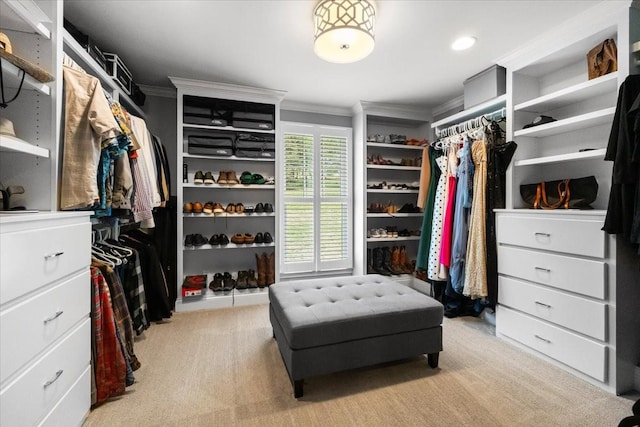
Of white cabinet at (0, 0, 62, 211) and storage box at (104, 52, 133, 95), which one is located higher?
storage box at (104, 52, 133, 95)

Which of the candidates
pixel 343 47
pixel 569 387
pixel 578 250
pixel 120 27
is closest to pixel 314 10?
pixel 343 47

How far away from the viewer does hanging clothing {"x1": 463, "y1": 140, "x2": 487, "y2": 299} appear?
7.64 feet

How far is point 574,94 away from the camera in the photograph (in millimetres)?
1969

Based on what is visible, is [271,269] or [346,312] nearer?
[346,312]

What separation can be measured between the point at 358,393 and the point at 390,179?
2926mm

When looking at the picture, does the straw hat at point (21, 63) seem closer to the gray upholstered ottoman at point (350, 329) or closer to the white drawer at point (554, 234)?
the gray upholstered ottoman at point (350, 329)

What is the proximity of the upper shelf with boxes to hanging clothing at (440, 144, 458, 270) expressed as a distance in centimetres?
297

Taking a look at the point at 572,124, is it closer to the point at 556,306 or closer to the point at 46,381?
the point at 556,306

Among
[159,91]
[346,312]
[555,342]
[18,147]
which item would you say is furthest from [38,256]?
[555,342]

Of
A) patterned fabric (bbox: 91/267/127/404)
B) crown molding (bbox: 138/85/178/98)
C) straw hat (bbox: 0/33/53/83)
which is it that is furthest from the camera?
crown molding (bbox: 138/85/178/98)

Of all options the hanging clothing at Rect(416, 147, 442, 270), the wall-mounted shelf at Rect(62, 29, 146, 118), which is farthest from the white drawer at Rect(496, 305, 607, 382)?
the wall-mounted shelf at Rect(62, 29, 146, 118)

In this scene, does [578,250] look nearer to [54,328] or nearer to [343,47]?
[343,47]

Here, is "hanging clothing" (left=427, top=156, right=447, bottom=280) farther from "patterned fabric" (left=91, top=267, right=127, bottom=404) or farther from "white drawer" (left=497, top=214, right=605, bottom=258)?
"patterned fabric" (left=91, top=267, right=127, bottom=404)

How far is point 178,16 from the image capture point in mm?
1853
